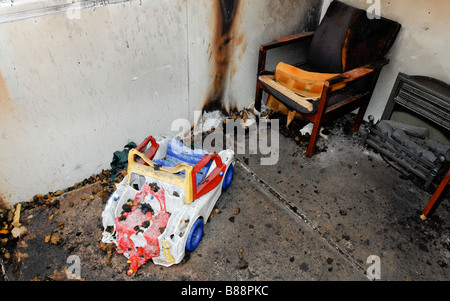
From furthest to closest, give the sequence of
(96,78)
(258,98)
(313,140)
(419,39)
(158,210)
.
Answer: (258,98), (313,140), (419,39), (96,78), (158,210)

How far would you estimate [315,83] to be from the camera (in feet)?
10.7

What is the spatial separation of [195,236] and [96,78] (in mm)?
1470

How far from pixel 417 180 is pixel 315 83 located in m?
1.35

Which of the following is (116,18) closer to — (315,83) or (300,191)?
(315,83)

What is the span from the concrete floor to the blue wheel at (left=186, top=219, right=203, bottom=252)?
7cm

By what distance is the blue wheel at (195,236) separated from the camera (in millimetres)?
2445

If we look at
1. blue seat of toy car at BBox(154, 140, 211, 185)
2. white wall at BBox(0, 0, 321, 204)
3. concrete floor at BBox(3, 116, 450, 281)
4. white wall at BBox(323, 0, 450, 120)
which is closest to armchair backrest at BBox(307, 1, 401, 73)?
white wall at BBox(323, 0, 450, 120)

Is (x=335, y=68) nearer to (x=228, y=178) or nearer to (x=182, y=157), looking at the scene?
(x=228, y=178)

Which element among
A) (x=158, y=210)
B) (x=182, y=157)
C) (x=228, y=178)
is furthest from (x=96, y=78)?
(x=228, y=178)

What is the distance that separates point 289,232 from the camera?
9.00 ft

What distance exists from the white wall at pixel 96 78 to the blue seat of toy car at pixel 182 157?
484 millimetres

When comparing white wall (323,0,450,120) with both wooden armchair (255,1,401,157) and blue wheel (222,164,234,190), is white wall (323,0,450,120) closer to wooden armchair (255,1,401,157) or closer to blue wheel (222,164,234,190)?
wooden armchair (255,1,401,157)

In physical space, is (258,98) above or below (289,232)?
above

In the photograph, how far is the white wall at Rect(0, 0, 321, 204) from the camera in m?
2.37
